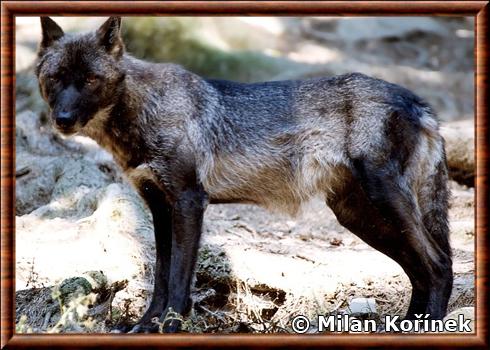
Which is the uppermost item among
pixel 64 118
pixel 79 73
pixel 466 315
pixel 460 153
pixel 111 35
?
pixel 111 35

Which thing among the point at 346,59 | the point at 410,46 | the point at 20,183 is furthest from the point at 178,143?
the point at 410,46

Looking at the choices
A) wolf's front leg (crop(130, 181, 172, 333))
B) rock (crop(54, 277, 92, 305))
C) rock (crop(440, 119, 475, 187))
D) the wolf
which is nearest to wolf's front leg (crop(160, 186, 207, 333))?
the wolf

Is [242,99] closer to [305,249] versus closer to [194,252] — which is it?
[194,252]

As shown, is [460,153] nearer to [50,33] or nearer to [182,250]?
[182,250]

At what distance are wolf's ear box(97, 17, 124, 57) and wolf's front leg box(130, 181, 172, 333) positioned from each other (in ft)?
4.04

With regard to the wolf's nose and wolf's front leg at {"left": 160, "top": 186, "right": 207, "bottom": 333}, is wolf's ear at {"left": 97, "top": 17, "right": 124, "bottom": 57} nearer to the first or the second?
the wolf's nose

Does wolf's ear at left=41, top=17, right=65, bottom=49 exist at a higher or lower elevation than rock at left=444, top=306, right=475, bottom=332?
higher

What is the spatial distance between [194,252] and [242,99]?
1630 mm

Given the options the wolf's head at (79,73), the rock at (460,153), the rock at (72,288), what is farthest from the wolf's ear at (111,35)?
the rock at (460,153)

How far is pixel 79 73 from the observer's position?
22.2 feet

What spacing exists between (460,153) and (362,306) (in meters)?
4.60

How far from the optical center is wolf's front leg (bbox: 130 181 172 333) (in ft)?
22.7

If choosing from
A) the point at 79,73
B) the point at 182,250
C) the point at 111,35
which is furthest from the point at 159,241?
the point at 111,35

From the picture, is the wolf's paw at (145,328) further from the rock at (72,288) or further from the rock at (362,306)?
the rock at (362,306)
